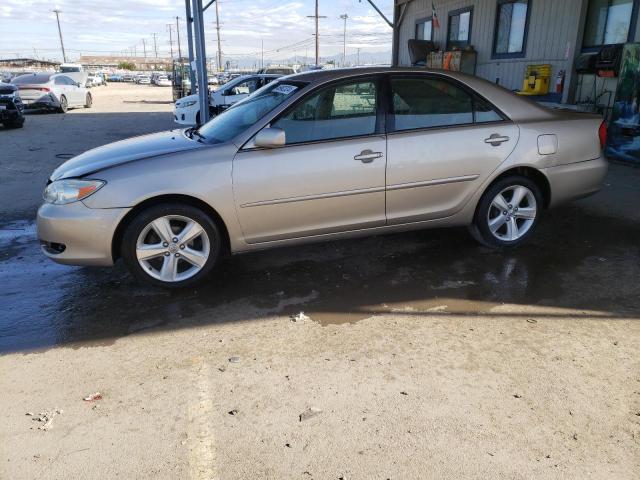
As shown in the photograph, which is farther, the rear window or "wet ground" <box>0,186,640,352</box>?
the rear window

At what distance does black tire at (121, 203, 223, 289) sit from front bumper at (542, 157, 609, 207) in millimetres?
2956

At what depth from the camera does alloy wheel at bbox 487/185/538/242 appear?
460 cm

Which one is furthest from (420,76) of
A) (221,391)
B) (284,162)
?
(221,391)

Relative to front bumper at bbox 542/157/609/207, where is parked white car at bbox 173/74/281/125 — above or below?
above

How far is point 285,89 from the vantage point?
4277 mm

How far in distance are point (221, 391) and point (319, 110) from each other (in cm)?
231

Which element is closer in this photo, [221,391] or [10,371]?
[221,391]

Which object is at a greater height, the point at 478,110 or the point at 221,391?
the point at 478,110

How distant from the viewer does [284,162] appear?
3.84 m

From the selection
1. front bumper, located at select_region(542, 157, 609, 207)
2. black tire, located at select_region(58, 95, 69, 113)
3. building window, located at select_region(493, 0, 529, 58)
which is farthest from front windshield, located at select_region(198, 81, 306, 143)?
black tire, located at select_region(58, 95, 69, 113)

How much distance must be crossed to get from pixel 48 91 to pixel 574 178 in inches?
819

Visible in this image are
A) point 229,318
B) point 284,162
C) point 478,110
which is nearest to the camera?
point 229,318

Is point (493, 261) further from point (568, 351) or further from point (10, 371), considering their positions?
point (10, 371)

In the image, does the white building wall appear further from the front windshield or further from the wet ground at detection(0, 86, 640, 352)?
the front windshield
